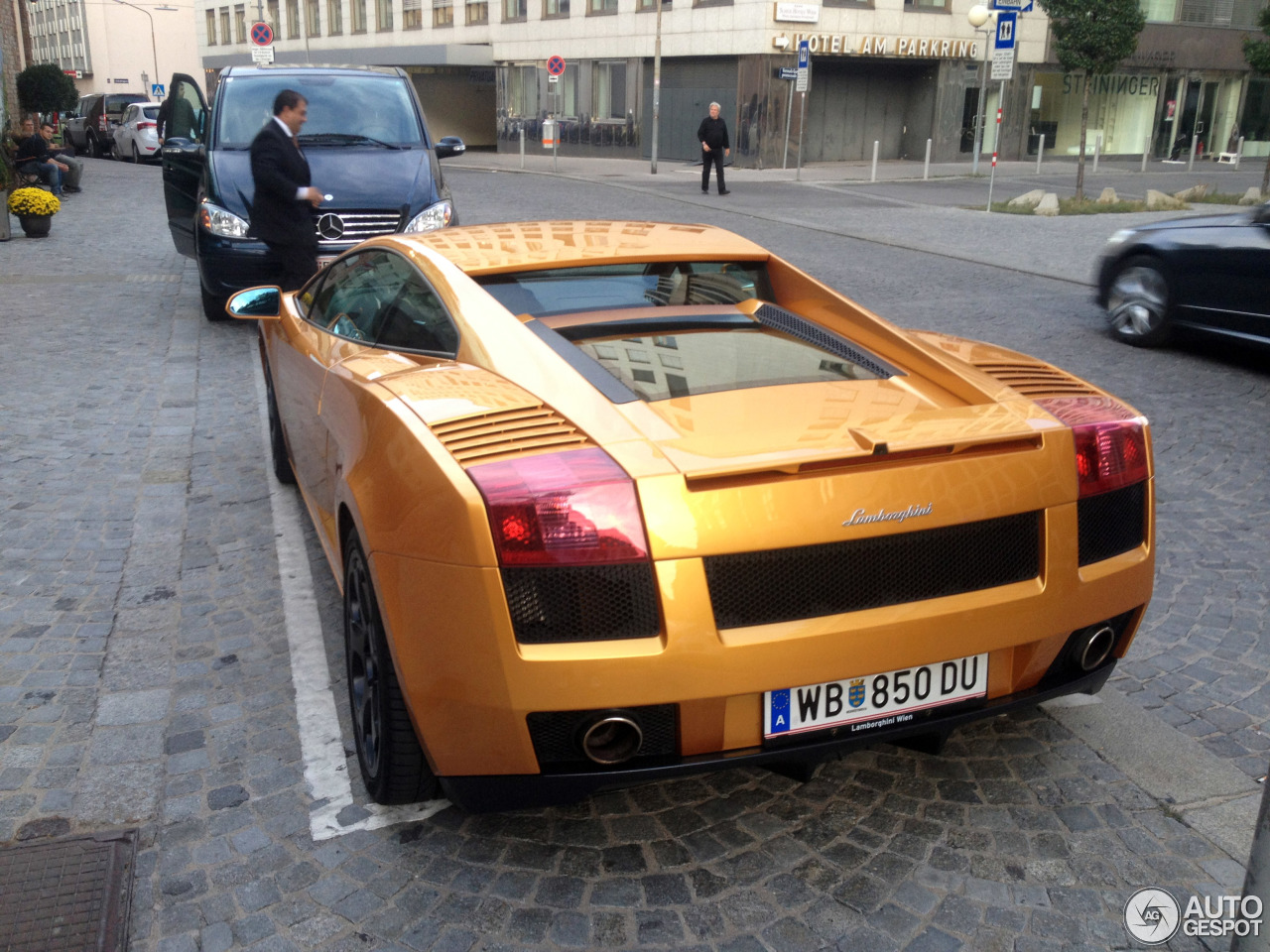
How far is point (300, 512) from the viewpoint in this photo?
5.42m

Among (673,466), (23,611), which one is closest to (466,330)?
(673,466)

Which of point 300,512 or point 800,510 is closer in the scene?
point 800,510

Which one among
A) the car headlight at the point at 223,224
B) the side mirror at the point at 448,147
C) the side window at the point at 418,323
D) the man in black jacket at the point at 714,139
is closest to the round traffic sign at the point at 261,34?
the man in black jacket at the point at 714,139

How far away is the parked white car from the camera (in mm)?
32500

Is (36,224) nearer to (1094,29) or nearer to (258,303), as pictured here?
(258,303)

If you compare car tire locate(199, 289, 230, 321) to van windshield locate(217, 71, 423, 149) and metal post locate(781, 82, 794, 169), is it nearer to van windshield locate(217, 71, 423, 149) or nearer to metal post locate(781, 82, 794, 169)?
van windshield locate(217, 71, 423, 149)

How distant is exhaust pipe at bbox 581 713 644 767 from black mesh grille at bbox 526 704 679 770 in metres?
0.01

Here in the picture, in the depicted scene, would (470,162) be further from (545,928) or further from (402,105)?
(545,928)

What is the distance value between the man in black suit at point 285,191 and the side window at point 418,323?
5.03 metres

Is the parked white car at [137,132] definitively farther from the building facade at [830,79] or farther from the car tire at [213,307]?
the car tire at [213,307]

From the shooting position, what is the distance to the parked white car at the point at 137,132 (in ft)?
107

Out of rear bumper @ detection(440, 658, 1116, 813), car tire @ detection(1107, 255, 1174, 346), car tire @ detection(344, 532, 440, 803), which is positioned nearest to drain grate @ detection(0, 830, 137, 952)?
car tire @ detection(344, 532, 440, 803)

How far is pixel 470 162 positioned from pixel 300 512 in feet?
108

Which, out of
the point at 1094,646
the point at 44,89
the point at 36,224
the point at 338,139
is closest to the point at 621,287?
the point at 1094,646
